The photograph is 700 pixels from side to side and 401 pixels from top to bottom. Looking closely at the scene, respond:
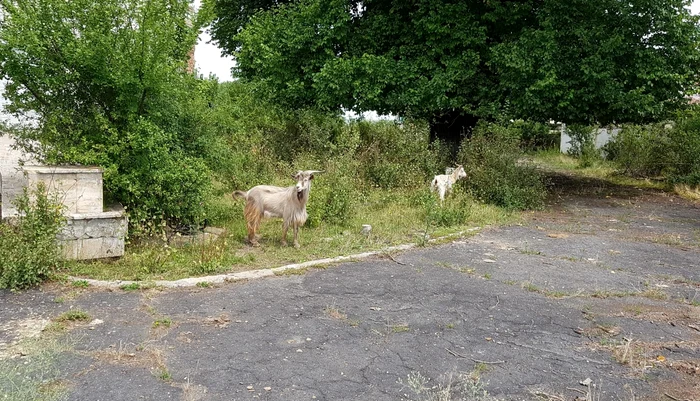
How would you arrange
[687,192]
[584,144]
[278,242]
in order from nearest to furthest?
[278,242] → [687,192] → [584,144]

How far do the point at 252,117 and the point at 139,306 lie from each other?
471 inches

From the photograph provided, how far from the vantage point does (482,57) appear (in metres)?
14.8

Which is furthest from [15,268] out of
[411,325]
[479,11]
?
[479,11]

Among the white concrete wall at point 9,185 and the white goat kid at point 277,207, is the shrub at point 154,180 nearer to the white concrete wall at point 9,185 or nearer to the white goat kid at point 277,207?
the white goat kid at point 277,207

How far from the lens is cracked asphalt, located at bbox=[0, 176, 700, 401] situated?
13.2ft

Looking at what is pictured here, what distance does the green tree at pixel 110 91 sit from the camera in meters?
7.00

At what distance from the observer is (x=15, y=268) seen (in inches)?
229

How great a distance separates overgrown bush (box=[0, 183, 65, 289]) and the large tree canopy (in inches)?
365

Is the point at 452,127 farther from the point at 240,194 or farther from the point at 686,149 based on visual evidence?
the point at 240,194

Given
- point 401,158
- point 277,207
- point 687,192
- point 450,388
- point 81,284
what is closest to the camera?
point 450,388

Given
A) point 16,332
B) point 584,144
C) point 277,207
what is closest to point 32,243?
point 16,332

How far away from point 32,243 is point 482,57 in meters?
12.4

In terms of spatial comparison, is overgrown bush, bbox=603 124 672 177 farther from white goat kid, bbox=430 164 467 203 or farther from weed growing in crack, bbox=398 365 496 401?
weed growing in crack, bbox=398 365 496 401

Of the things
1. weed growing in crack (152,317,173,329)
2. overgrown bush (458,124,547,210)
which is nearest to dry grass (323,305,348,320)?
weed growing in crack (152,317,173,329)
